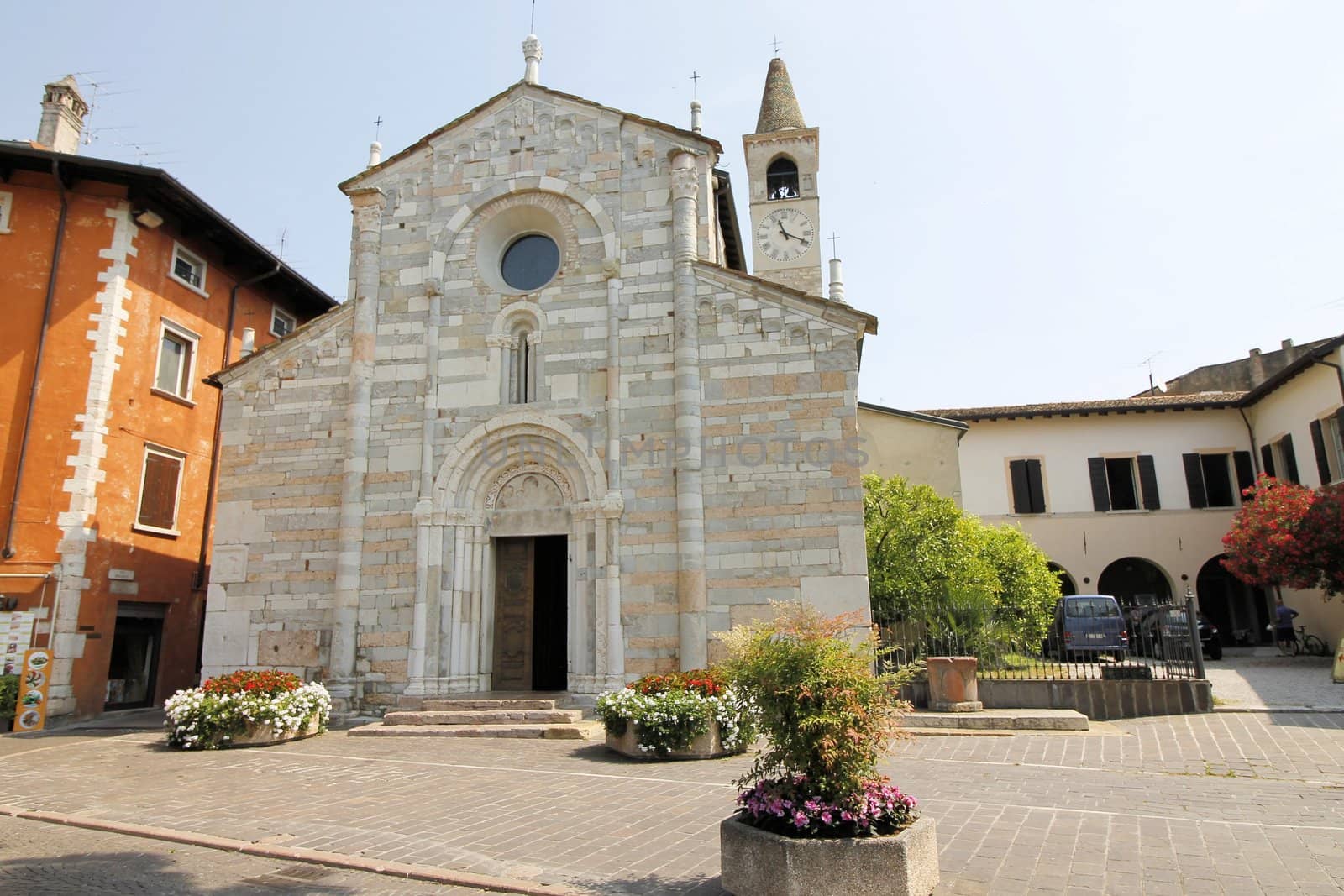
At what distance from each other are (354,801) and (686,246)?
32.7 feet

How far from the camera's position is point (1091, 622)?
20734mm

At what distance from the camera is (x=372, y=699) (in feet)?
45.3

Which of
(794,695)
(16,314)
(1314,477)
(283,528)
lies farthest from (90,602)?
(1314,477)

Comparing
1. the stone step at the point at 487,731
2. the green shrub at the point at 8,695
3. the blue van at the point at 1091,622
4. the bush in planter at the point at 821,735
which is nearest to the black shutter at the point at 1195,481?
the blue van at the point at 1091,622

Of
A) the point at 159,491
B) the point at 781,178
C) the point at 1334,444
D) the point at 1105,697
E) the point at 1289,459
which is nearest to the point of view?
the point at 1105,697

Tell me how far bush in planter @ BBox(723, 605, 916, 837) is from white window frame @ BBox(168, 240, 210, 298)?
1747cm

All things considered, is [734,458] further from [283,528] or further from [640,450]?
[283,528]

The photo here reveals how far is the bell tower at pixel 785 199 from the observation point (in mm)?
22750

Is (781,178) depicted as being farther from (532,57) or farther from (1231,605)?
(1231,605)

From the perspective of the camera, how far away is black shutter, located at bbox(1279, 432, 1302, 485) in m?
23.6

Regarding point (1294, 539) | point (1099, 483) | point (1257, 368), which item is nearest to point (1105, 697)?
point (1294, 539)

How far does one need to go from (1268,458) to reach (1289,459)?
1138 mm

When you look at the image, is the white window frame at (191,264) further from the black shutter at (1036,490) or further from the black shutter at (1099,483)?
the black shutter at (1099,483)

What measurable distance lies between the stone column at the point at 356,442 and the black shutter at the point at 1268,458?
2523 cm
